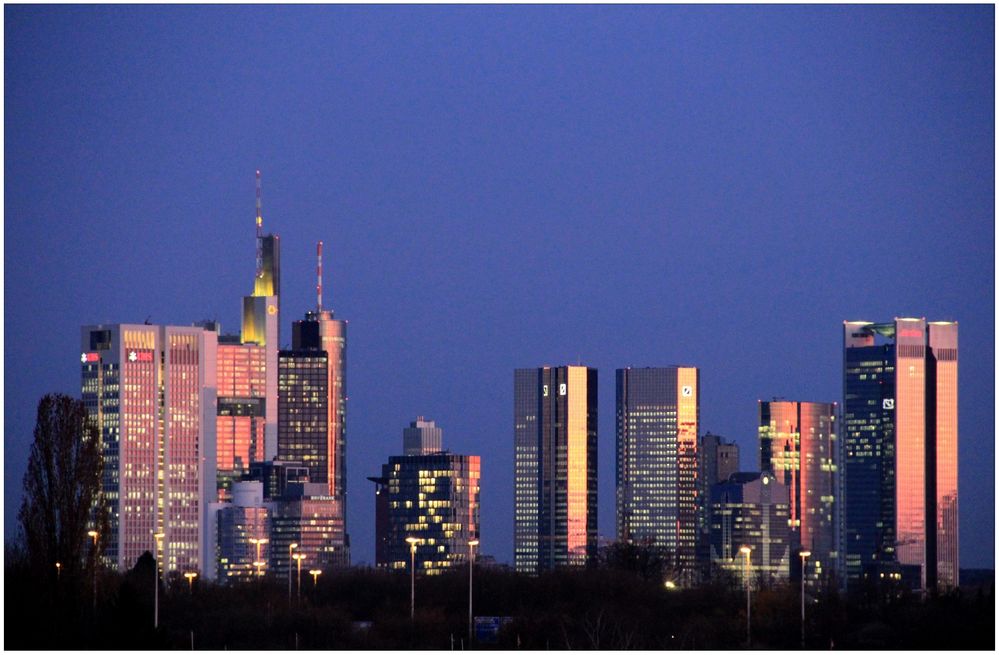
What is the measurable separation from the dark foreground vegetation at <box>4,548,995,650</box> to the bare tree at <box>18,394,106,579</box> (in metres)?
0.93

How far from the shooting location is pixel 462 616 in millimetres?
94062

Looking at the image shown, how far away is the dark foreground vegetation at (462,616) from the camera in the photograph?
61.2 m

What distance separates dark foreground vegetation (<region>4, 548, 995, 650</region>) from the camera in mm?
61250

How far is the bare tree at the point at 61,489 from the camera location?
224 feet

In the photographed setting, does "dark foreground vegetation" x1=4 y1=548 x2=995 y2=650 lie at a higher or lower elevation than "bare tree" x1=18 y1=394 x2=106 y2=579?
lower

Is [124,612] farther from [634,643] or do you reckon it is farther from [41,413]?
[634,643]

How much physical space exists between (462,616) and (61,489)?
28502 millimetres

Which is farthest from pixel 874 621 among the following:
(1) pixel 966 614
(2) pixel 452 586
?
(2) pixel 452 586

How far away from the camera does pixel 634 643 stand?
76.1 meters

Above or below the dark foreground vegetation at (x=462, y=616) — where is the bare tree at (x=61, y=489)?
above

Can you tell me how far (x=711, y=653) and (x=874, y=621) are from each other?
22.4 m

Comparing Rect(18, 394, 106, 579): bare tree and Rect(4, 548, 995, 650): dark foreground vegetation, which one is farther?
Rect(18, 394, 106, 579): bare tree

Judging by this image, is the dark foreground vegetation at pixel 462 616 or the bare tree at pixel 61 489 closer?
the dark foreground vegetation at pixel 462 616

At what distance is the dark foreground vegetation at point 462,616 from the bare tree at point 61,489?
93 centimetres
